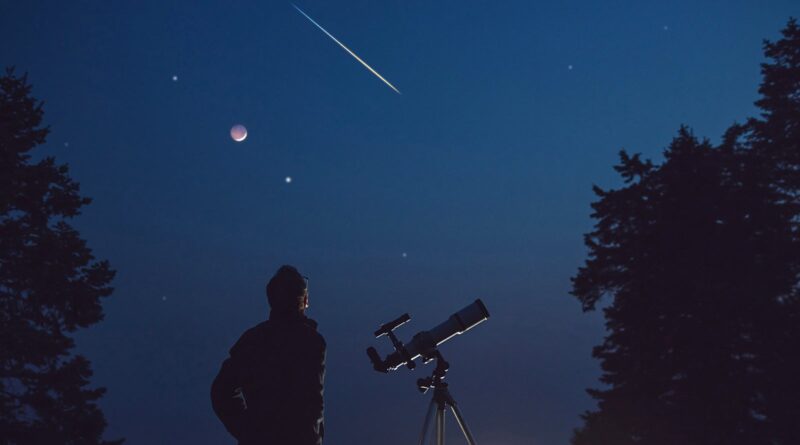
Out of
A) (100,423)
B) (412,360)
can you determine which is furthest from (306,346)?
(100,423)

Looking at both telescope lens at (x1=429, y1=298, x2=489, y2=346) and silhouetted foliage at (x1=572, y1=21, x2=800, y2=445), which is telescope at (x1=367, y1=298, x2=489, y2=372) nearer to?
telescope lens at (x1=429, y1=298, x2=489, y2=346)

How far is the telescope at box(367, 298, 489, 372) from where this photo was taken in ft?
17.7

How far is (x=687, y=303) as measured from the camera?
15.5 meters

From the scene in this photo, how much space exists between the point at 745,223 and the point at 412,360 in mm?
15352

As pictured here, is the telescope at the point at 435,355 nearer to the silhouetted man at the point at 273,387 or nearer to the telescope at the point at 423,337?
the telescope at the point at 423,337

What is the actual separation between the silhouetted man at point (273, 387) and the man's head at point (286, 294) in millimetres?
101

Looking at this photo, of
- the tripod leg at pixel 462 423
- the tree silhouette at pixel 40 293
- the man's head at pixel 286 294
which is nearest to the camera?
the man's head at pixel 286 294

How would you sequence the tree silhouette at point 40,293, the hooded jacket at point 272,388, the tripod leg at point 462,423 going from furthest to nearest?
the tree silhouette at point 40,293, the tripod leg at point 462,423, the hooded jacket at point 272,388

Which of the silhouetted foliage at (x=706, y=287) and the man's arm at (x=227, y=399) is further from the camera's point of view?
the silhouetted foliage at (x=706, y=287)

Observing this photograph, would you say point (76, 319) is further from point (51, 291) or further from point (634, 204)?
point (634, 204)

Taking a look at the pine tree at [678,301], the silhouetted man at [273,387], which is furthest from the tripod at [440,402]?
the pine tree at [678,301]

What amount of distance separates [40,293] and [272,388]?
1399 centimetres

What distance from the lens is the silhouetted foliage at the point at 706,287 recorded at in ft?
46.6

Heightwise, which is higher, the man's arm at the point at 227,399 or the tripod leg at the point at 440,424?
the man's arm at the point at 227,399
